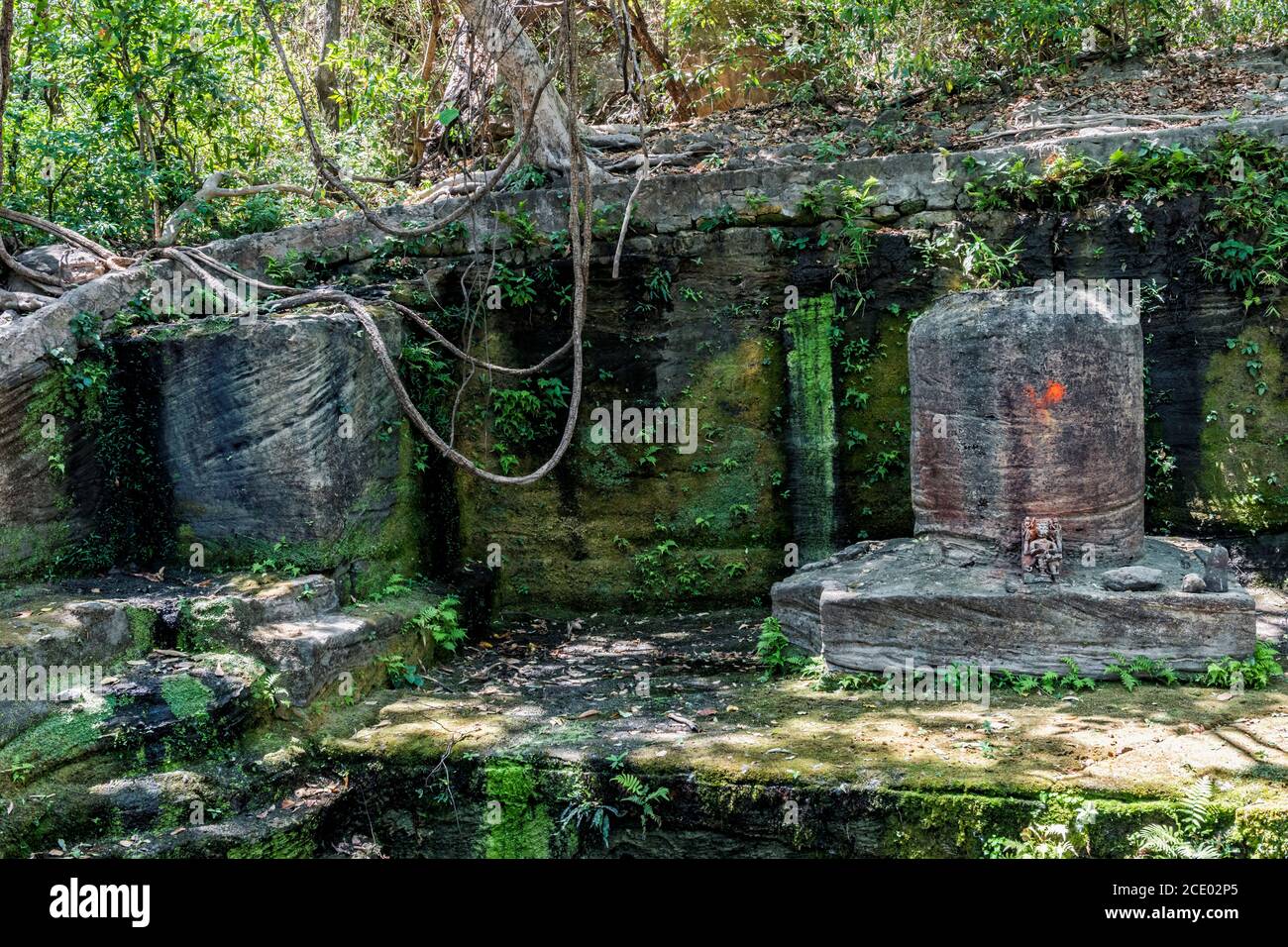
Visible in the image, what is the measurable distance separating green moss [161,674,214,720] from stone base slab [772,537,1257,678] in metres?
3.59

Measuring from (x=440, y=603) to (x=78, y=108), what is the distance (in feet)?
20.0

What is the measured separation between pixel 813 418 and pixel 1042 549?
2.43 m

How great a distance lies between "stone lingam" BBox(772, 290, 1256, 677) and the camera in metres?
6.06

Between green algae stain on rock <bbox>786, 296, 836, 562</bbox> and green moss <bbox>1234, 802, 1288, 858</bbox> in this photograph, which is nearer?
green moss <bbox>1234, 802, 1288, 858</bbox>

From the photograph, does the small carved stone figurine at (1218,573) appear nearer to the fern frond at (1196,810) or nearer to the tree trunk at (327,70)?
the fern frond at (1196,810)

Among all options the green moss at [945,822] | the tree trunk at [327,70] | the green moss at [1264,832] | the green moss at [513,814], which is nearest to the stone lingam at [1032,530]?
the green moss at [945,822]

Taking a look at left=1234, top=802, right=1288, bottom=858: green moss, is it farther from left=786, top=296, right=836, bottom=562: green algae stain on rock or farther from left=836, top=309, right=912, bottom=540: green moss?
left=786, top=296, right=836, bottom=562: green algae stain on rock

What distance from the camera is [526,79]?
8.58 m

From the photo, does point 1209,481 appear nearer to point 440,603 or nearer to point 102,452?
point 440,603

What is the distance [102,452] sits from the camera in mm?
7059

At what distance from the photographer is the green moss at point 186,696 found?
5676mm

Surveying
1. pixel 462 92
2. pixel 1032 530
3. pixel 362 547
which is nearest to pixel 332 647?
pixel 362 547

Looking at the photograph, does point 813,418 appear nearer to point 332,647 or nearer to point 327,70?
point 332,647

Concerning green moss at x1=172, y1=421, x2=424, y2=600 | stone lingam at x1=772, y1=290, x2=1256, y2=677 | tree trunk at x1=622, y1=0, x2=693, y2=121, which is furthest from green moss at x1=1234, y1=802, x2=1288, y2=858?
tree trunk at x1=622, y1=0, x2=693, y2=121
